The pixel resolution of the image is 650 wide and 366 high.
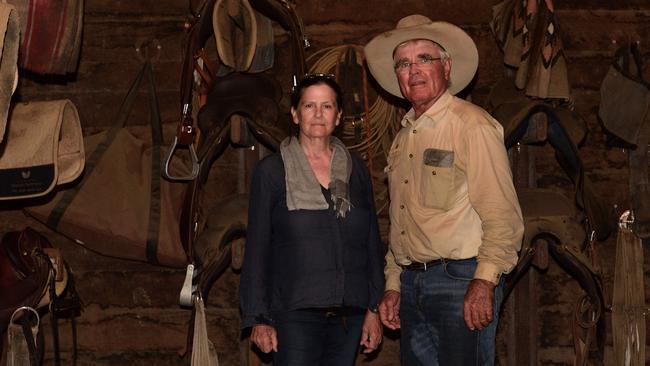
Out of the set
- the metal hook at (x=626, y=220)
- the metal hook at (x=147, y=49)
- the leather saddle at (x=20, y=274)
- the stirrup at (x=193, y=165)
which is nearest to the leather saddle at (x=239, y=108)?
the stirrup at (x=193, y=165)

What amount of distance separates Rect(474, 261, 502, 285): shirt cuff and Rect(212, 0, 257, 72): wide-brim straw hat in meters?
1.90

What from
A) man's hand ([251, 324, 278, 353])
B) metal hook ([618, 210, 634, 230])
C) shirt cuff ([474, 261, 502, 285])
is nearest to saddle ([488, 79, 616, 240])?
metal hook ([618, 210, 634, 230])

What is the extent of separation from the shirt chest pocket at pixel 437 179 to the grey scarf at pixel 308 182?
0.87 feet

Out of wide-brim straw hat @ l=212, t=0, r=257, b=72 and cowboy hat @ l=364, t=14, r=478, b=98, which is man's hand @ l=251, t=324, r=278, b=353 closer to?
cowboy hat @ l=364, t=14, r=478, b=98

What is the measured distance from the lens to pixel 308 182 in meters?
3.71

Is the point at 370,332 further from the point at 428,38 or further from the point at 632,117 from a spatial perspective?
the point at 632,117

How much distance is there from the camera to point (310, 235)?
3672 mm

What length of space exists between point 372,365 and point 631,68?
200cm

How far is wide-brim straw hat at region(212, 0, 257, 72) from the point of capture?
5047 millimetres

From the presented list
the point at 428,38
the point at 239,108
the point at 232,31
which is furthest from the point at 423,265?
the point at 232,31

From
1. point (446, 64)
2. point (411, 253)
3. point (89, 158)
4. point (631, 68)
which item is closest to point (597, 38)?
point (631, 68)

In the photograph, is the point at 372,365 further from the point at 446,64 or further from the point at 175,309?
the point at 446,64

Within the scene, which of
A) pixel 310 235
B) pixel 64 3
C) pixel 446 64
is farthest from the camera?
pixel 64 3

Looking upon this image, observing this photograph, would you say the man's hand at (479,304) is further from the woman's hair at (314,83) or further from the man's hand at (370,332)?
the woman's hair at (314,83)
